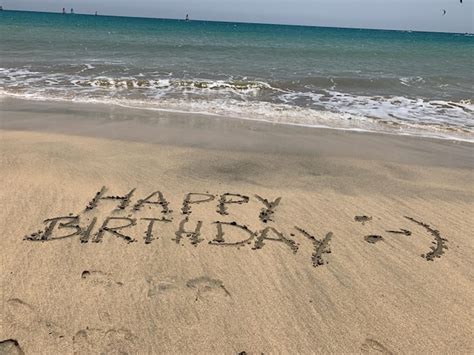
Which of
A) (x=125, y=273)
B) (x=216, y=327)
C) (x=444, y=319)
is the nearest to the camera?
(x=216, y=327)

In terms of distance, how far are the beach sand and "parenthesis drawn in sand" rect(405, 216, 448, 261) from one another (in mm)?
25

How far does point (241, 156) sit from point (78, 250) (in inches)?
133

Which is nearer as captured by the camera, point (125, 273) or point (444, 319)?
point (444, 319)

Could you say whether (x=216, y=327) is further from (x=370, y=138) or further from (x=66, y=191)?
(x=370, y=138)

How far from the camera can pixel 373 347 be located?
289 centimetres

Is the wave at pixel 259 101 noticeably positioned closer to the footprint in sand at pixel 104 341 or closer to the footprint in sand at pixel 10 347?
the footprint in sand at pixel 104 341

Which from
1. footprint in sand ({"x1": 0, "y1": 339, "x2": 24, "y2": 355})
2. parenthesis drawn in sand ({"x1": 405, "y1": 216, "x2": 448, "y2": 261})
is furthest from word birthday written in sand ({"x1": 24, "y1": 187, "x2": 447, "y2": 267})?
footprint in sand ({"x1": 0, "y1": 339, "x2": 24, "y2": 355})

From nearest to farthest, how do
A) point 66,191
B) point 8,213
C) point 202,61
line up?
point 8,213 < point 66,191 < point 202,61

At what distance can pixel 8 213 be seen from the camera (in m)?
4.32

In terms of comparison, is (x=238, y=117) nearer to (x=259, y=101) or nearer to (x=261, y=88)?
(x=259, y=101)

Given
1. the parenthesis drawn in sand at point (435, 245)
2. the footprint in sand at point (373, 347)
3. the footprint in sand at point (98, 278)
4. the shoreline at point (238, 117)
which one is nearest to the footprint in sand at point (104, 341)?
the footprint in sand at point (98, 278)

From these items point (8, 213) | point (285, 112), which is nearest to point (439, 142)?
point (285, 112)

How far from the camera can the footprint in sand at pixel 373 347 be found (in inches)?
113

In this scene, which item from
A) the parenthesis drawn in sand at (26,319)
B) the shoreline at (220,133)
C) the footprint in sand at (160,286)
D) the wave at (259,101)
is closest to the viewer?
the parenthesis drawn in sand at (26,319)
